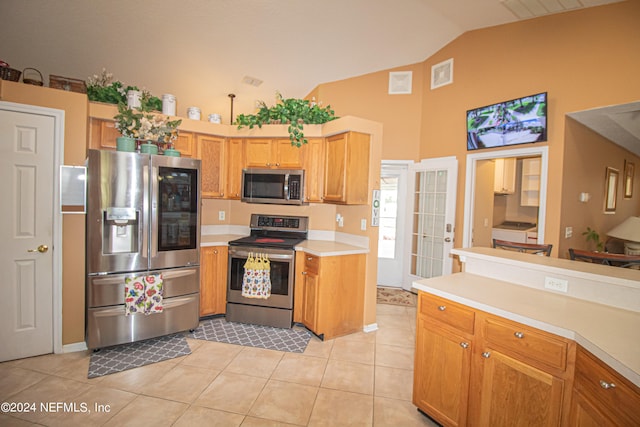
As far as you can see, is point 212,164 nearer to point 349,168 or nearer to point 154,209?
point 154,209

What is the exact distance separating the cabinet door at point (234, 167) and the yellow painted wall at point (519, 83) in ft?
6.68

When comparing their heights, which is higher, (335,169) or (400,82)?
(400,82)

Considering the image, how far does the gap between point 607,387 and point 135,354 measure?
10.6ft

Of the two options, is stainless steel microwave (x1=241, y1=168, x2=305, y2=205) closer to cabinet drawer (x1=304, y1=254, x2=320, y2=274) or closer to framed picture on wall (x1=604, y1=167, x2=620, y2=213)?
cabinet drawer (x1=304, y1=254, x2=320, y2=274)

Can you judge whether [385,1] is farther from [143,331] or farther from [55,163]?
[143,331]

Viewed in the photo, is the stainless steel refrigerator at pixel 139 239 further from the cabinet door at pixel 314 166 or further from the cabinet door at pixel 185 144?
the cabinet door at pixel 314 166

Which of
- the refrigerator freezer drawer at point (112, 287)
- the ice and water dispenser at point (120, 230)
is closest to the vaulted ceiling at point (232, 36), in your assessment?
the ice and water dispenser at point (120, 230)

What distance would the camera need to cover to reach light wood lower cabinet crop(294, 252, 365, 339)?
2.99 m

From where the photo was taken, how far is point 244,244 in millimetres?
3281

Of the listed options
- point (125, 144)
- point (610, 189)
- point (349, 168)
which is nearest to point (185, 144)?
point (125, 144)

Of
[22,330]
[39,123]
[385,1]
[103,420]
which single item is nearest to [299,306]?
[103,420]

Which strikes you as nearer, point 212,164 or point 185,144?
point 185,144

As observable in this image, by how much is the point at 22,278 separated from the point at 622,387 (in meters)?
3.90

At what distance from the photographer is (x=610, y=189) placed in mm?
4422
